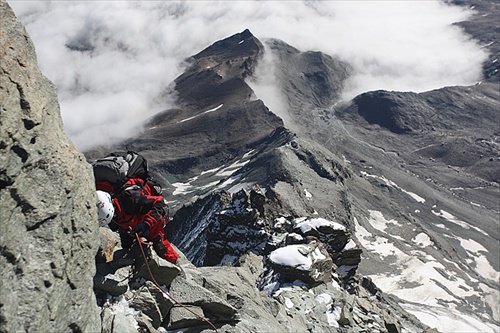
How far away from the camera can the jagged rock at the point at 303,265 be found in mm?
28016

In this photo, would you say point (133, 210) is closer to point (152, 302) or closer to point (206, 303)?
point (152, 302)

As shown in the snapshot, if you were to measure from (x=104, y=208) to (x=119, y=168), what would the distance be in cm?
149

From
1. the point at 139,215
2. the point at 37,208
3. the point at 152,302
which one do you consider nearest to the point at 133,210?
the point at 139,215

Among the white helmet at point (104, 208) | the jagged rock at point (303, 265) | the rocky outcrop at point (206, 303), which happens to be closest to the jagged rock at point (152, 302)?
the rocky outcrop at point (206, 303)

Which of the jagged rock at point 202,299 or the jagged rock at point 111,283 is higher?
the jagged rock at point 111,283

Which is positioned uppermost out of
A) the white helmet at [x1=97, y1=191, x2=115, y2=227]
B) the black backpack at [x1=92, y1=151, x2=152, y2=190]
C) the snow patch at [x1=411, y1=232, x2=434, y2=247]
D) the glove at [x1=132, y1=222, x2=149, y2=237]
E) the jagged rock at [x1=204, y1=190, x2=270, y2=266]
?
the black backpack at [x1=92, y1=151, x2=152, y2=190]

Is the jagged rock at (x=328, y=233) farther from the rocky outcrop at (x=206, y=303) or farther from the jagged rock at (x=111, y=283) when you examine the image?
the jagged rock at (x=111, y=283)

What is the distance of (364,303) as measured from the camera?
27016 mm

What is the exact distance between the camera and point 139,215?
11.7 m

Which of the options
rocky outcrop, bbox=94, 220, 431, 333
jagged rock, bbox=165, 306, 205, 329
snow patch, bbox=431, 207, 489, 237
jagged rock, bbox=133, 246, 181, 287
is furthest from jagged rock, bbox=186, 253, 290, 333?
snow patch, bbox=431, 207, 489, 237

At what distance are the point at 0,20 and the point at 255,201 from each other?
65.6m

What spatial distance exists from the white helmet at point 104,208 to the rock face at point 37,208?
125cm

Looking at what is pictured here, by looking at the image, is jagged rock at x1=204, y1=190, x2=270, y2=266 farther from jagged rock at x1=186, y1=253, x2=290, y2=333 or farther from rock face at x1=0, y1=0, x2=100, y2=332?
rock face at x1=0, y1=0, x2=100, y2=332

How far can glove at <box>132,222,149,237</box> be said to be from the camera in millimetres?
11961
